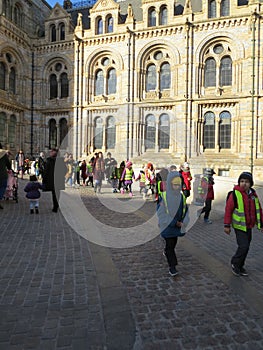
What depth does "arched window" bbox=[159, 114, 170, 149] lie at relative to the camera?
2403cm

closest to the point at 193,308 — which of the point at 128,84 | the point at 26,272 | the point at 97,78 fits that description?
the point at 26,272

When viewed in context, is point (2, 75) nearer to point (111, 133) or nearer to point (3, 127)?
point (3, 127)

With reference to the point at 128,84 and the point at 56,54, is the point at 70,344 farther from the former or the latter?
Answer: the point at 56,54

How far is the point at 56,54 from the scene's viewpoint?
26.5m

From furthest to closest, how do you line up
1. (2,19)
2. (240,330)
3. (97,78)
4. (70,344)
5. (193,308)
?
(97,78), (2,19), (193,308), (240,330), (70,344)

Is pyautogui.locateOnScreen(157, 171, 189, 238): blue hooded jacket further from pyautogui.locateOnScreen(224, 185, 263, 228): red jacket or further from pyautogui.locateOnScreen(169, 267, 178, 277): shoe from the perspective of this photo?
pyautogui.locateOnScreen(224, 185, 263, 228): red jacket

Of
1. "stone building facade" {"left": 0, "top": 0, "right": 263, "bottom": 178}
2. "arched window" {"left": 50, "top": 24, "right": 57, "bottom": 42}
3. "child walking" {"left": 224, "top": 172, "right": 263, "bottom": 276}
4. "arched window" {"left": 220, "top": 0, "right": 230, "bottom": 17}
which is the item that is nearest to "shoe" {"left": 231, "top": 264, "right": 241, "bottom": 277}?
"child walking" {"left": 224, "top": 172, "right": 263, "bottom": 276}

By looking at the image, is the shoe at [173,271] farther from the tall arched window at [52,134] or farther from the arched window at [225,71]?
the tall arched window at [52,134]

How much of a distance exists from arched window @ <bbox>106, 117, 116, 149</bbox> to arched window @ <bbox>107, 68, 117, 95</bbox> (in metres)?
2.63

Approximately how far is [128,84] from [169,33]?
208 inches

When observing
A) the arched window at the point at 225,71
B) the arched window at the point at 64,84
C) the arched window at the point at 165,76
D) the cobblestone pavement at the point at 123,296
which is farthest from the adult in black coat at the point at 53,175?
the arched window at the point at 64,84

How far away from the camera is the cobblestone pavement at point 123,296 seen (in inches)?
111

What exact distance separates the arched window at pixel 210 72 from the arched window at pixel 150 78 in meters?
4.42

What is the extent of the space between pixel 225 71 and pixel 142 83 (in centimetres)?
Result: 691
